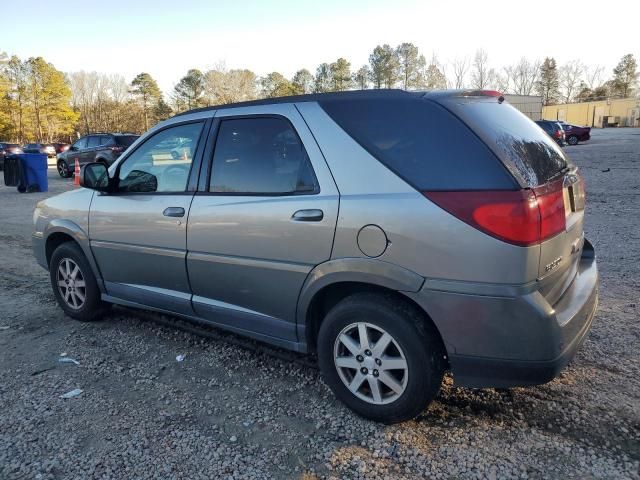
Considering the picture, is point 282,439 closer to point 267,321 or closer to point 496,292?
point 267,321

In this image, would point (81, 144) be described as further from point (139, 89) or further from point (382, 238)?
point (139, 89)

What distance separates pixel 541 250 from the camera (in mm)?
2312

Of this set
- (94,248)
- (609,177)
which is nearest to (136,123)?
(609,177)

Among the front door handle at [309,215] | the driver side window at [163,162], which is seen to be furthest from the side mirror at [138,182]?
the front door handle at [309,215]

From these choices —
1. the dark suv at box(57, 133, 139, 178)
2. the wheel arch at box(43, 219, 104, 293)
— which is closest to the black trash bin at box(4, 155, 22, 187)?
the dark suv at box(57, 133, 139, 178)

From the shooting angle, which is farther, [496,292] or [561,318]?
[561,318]

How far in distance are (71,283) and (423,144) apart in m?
3.53

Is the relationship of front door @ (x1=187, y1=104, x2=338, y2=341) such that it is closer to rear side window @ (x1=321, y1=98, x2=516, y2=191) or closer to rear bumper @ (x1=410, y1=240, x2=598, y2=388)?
rear side window @ (x1=321, y1=98, x2=516, y2=191)

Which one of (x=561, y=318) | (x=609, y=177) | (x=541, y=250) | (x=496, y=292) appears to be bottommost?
(x=609, y=177)

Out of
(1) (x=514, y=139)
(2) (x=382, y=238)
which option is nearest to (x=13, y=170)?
(2) (x=382, y=238)

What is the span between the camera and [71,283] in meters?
4.47

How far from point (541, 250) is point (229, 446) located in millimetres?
1900

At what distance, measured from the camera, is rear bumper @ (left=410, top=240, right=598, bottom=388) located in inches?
89.7

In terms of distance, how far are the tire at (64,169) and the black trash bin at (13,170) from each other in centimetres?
508
